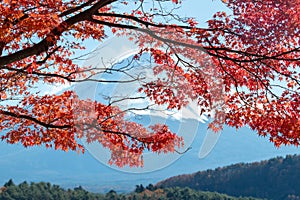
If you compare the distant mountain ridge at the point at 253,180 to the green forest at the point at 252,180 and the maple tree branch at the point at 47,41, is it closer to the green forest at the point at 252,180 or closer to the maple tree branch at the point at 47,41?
the green forest at the point at 252,180

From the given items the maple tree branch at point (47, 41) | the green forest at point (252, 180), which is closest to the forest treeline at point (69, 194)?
the green forest at point (252, 180)

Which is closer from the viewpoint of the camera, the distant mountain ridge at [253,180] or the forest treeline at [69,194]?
the forest treeline at [69,194]

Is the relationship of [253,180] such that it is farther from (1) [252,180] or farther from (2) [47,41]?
(2) [47,41]

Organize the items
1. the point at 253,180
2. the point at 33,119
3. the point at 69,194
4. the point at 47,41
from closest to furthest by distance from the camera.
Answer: the point at 47,41
the point at 33,119
the point at 69,194
the point at 253,180

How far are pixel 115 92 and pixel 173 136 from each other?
1.41m

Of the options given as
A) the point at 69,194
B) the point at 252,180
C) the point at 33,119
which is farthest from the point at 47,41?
the point at 252,180

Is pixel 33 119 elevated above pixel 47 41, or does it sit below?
below

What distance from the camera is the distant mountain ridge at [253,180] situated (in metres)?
92.3

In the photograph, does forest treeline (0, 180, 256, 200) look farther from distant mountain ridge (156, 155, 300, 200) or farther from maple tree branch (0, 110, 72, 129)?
maple tree branch (0, 110, 72, 129)

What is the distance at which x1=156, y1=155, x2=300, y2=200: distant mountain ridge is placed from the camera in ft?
303

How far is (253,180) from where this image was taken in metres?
96.6

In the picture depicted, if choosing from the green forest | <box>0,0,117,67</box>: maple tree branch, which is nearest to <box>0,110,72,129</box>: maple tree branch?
<box>0,0,117,67</box>: maple tree branch

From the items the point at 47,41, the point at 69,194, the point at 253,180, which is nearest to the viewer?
the point at 47,41

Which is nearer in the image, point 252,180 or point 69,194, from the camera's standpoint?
point 69,194
